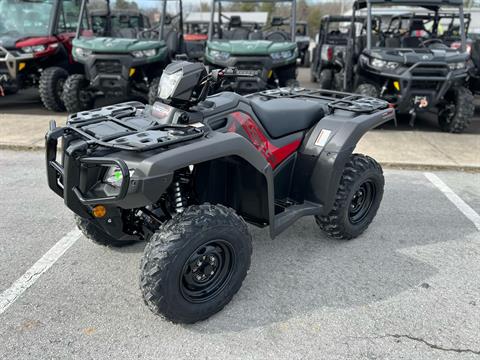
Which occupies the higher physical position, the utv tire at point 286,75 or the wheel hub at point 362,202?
the utv tire at point 286,75

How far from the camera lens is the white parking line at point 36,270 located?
2.86 m

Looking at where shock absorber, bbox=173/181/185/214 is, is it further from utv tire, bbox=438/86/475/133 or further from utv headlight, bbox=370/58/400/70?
utv tire, bbox=438/86/475/133

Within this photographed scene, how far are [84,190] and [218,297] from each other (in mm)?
992

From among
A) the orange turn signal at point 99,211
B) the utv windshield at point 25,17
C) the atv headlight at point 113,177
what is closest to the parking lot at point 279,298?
the orange turn signal at point 99,211

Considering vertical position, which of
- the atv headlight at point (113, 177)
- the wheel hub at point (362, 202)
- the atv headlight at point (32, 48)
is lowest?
the wheel hub at point (362, 202)

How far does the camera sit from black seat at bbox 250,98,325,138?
3150 millimetres

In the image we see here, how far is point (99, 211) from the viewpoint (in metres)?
2.55

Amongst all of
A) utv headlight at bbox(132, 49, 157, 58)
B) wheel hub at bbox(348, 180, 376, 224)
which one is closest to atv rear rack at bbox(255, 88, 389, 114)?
wheel hub at bbox(348, 180, 376, 224)

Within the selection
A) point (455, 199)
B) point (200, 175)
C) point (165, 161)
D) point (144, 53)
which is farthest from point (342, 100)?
point (144, 53)

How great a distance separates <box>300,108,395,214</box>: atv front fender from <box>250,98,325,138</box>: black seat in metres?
0.10

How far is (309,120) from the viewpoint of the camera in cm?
346

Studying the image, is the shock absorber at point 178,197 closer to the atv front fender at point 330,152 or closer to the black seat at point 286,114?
the black seat at point 286,114

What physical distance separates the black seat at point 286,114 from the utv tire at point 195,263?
2.77 feet

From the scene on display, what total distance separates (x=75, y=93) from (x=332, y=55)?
6.16 meters
